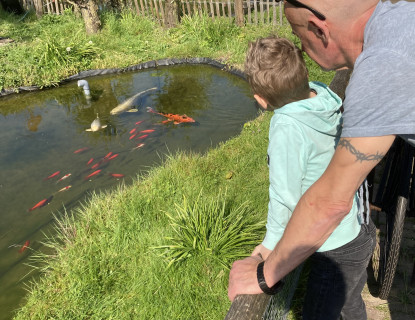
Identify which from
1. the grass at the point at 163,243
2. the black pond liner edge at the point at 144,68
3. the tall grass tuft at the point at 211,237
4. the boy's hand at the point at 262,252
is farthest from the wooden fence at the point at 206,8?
the boy's hand at the point at 262,252

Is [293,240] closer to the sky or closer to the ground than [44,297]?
closer to the sky

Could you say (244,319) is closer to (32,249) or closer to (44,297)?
(44,297)

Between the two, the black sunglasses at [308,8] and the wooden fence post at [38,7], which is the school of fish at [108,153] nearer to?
the black sunglasses at [308,8]

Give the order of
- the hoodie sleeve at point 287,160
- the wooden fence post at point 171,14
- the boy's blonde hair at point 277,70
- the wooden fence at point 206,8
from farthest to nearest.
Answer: the wooden fence post at point 171,14
the wooden fence at point 206,8
the boy's blonde hair at point 277,70
the hoodie sleeve at point 287,160

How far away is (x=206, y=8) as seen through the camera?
1109 centimetres

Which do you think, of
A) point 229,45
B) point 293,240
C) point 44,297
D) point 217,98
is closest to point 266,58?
point 293,240

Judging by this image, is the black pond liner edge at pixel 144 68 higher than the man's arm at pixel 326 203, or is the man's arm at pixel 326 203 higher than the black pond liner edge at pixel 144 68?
the man's arm at pixel 326 203

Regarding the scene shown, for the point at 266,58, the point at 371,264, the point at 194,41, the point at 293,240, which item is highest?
the point at 266,58

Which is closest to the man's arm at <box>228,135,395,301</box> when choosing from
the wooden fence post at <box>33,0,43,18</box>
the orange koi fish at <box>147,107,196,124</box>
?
the orange koi fish at <box>147,107,196,124</box>

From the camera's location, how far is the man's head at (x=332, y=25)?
112 cm

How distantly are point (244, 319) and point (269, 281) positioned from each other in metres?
0.14

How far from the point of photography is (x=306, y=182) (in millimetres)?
1508

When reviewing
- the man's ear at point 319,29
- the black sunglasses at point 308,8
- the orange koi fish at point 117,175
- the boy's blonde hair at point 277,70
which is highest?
the black sunglasses at point 308,8

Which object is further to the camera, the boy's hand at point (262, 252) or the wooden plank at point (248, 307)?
the boy's hand at point (262, 252)
